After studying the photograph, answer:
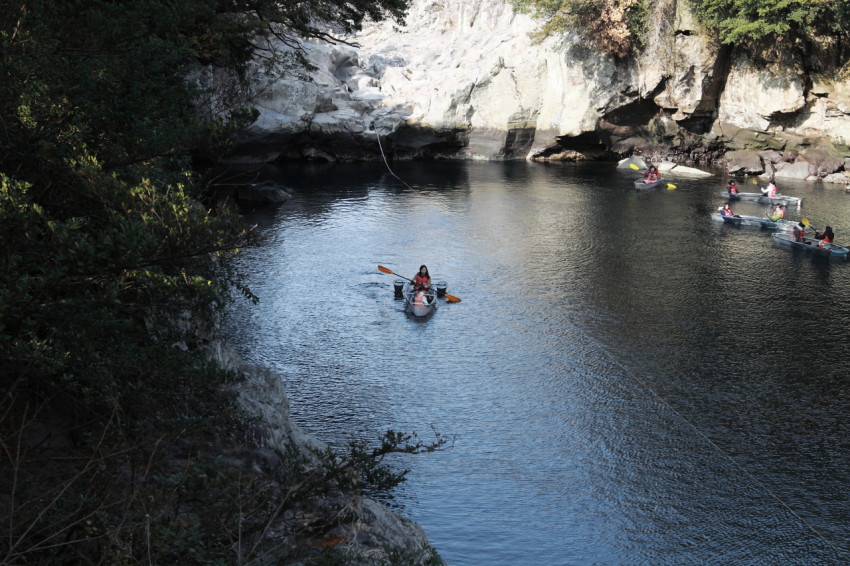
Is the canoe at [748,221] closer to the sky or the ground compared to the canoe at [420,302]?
closer to the sky

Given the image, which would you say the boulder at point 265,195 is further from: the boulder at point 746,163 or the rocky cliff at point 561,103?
the boulder at point 746,163

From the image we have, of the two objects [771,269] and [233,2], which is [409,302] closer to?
[233,2]

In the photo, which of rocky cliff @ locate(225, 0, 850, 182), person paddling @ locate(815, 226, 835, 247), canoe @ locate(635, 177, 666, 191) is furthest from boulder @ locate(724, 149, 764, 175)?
person paddling @ locate(815, 226, 835, 247)

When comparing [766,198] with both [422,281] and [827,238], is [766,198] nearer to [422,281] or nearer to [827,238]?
[827,238]

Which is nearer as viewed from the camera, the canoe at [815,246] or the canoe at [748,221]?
the canoe at [815,246]

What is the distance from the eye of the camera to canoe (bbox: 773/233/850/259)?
116 ft

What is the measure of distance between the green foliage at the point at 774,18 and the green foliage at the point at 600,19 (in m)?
5.24

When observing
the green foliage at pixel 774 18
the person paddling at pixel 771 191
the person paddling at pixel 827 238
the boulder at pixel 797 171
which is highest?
the green foliage at pixel 774 18

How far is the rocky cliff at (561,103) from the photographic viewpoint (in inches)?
2223

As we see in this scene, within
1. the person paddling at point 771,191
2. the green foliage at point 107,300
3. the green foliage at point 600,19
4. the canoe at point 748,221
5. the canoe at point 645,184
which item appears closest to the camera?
the green foliage at point 107,300

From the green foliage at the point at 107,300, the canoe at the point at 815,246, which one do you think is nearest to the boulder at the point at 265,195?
the canoe at the point at 815,246

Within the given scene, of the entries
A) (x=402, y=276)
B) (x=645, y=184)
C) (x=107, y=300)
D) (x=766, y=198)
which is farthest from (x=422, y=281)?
(x=766, y=198)

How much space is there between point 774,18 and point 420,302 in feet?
121

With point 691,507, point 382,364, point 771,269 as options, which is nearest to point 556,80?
point 771,269
